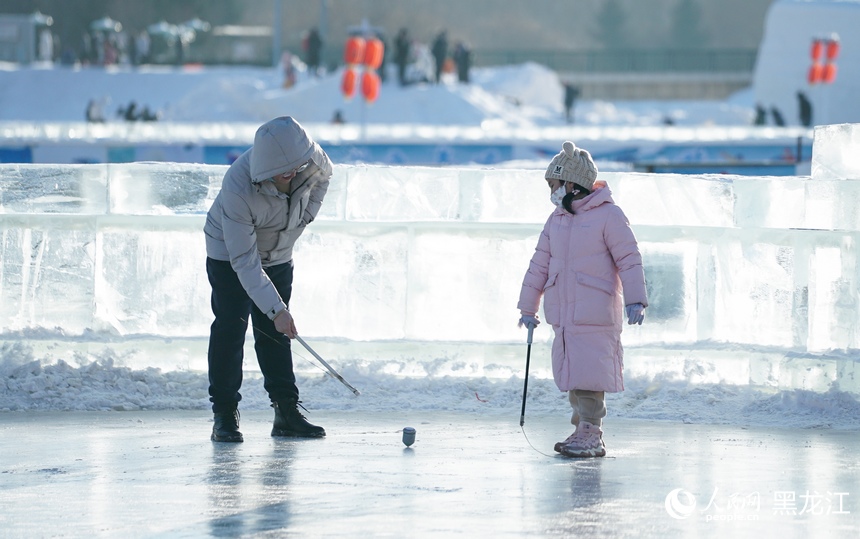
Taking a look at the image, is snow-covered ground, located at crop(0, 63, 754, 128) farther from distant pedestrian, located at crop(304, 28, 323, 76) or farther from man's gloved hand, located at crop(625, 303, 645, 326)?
man's gloved hand, located at crop(625, 303, 645, 326)

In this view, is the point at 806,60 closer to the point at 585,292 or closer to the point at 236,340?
the point at 585,292

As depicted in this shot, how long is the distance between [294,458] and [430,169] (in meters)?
2.17

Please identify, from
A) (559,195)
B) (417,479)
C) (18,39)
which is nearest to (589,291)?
(559,195)

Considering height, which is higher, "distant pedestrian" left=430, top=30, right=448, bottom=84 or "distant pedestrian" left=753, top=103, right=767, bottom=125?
"distant pedestrian" left=430, top=30, right=448, bottom=84

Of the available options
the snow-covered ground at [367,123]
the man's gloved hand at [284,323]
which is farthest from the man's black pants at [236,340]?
the snow-covered ground at [367,123]

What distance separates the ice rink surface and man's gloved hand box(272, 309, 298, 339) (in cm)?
48

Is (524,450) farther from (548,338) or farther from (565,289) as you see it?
(548,338)

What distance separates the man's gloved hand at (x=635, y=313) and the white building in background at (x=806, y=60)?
34.8m

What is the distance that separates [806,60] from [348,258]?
37622 mm

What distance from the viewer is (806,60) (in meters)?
42.6

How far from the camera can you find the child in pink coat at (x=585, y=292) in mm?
5707

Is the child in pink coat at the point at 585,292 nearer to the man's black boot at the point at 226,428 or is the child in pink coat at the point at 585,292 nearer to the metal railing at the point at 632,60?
the man's black boot at the point at 226,428

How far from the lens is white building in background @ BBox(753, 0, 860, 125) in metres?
40.8

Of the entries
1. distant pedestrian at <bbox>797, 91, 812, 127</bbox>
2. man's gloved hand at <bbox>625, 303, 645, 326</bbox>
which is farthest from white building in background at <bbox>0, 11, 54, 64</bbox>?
man's gloved hand at <bbox>625, 303, 645, 326</bbox>
